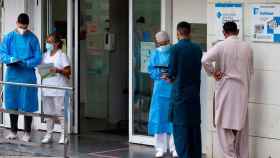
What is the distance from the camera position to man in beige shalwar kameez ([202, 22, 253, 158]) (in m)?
9.64

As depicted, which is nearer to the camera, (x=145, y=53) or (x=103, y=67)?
(x=145, y=53)

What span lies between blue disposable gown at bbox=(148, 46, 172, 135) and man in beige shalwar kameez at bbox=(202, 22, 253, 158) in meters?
1.54

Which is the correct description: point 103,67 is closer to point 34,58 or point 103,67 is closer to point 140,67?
point 140,67

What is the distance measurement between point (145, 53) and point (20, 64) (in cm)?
207

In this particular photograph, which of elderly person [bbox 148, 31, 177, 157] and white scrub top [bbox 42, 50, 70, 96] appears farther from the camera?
white scrub top [bbox 42, 50, 70, 96]

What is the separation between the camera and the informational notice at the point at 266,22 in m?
9.82

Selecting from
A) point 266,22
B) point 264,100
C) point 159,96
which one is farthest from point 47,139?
→ point 266,22

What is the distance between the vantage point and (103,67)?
46.9ft

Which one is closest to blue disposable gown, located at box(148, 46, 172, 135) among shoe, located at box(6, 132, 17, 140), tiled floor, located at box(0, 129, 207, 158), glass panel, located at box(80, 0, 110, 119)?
tiled floor, located at box(0, 129, 207, 158)

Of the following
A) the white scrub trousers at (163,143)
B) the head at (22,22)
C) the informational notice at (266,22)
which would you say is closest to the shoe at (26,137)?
the head at (22,22)

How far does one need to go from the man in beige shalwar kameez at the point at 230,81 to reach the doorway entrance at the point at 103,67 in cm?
426

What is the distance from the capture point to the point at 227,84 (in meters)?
9.70

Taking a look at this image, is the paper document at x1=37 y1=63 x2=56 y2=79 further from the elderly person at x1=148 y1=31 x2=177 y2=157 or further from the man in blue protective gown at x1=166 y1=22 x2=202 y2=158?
the man in blue protective gown at x1=166 y1=22 x2=202 y2=158

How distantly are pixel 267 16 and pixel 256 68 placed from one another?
706 millimetres
